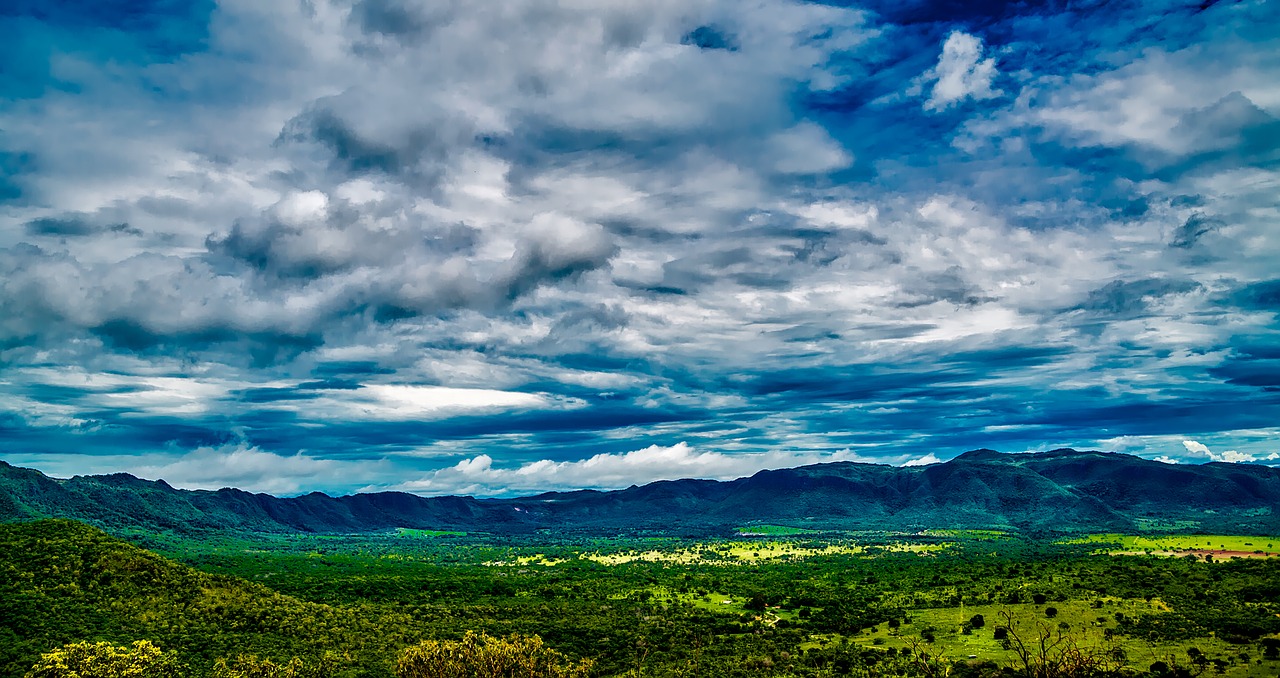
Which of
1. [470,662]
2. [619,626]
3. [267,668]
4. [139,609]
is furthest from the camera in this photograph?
[619,626]

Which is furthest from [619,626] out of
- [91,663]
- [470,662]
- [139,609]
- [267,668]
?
[91,663]

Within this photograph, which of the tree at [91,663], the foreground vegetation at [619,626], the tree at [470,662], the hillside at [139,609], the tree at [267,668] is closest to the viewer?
the tree at [91,663]

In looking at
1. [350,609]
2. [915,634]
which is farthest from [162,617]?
[915,634]

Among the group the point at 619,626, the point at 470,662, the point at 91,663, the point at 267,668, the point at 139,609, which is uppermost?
the point at 91,663

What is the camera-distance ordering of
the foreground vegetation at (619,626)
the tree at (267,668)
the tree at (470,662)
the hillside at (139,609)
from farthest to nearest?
1. the hillside at (139,609)
2. the foreground vegetation at (619,626)
3. the tree at (267,668)
4. the tree at (470,662)

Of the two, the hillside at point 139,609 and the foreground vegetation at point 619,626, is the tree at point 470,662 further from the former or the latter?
the hillside at point 139,609

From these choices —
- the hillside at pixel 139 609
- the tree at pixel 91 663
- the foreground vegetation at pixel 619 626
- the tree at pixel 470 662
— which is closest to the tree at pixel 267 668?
the foreground vegetation at pixel 619 626

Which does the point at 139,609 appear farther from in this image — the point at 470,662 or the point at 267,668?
the point at 470,662

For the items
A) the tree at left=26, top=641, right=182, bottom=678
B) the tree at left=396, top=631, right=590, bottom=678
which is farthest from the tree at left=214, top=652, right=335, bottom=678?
the tree at left=396, top=631, right=590, bottom=678

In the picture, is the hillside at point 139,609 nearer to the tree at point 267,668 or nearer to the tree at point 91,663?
the tree at point 267,668

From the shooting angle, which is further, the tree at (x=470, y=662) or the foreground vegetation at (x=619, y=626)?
the foreground vegetation at (x=619, y=626)

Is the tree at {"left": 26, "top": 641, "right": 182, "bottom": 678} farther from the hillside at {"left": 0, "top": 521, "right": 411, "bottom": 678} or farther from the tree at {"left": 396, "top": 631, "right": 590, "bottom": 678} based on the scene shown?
the tree at {"left": 396, "top": 631, "right": 590, "bottom": 678}

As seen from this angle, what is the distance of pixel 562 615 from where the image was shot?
5664 inches

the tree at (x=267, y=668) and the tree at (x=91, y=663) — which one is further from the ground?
the tree at (x=91, y=663)
